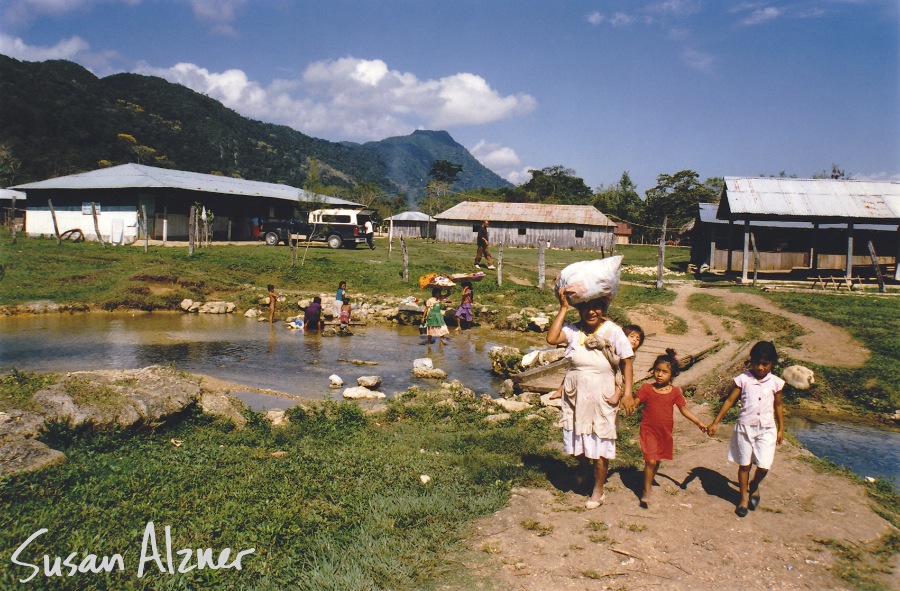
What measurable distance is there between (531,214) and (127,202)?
31351mm

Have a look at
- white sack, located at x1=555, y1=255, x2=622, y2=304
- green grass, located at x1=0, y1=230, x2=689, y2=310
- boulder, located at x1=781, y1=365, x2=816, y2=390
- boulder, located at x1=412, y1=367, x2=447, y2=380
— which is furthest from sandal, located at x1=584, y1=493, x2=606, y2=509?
green grass, located at x1=0, y1=230, x2=689, y2=310

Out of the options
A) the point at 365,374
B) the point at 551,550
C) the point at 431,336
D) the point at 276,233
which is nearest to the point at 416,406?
the point at 365,374

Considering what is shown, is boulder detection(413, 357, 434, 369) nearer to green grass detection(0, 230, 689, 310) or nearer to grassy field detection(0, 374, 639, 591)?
grassy field detection(0, 374, 639, 591)

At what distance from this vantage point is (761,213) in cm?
2381

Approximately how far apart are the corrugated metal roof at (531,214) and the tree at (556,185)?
39449 mm

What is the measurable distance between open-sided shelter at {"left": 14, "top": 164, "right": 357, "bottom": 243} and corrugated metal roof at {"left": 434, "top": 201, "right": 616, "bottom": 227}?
1668 centimetres

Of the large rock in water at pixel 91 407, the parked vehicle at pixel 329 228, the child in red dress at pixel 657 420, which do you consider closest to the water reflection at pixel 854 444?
the child in red dress at pixel 657 420

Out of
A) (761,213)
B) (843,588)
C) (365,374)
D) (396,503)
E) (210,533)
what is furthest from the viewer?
(761,213)

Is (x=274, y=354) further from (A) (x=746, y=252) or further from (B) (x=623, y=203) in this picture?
(B) (x=623, y=203)

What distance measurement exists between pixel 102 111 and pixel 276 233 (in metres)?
61.3

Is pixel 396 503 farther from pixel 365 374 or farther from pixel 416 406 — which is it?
pixel 365 374

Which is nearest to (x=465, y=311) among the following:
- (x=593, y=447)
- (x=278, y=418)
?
(x=278, y=418)

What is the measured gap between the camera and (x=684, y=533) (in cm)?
488

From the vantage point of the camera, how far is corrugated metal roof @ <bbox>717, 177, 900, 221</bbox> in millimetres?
23922
